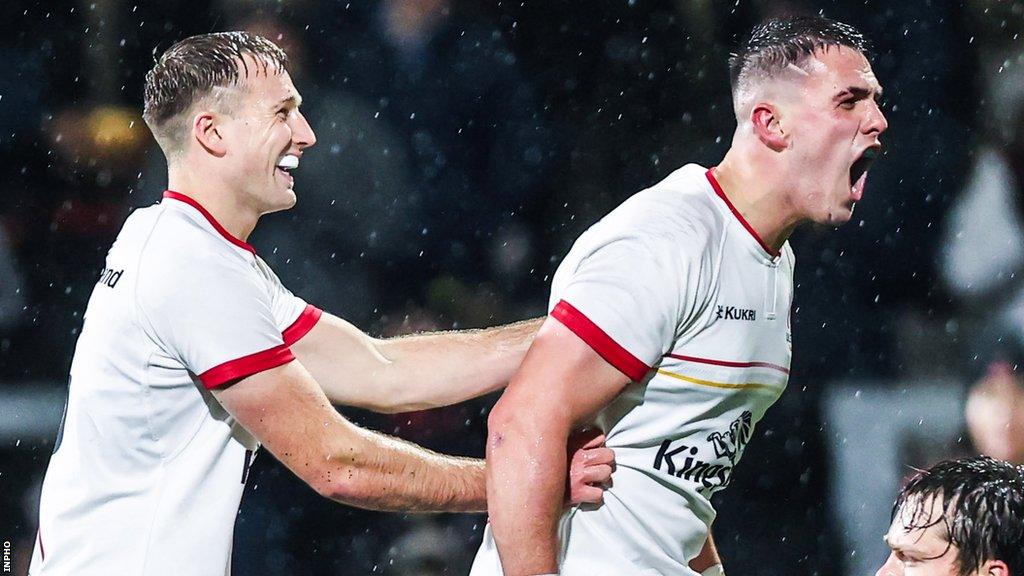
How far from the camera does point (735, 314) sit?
2582 mm

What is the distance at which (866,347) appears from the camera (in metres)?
5.21

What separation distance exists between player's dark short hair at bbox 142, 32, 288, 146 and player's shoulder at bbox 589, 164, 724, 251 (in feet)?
3.03

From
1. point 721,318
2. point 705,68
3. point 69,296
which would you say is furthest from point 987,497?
point 69,296

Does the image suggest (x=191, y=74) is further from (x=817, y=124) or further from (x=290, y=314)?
(x=817, y=124)

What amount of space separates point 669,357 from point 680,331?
55 millimetres

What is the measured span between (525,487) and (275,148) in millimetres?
1054

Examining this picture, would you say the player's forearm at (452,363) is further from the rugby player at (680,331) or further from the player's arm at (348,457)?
the rugby player at (680,331)

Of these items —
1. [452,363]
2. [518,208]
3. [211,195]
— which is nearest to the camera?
[211,195]

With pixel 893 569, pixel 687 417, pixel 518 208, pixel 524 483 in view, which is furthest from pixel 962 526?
pixel 518 208

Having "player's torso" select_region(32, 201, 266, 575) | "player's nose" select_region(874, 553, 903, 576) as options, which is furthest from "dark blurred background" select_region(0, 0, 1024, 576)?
"player's torso" select_region(32, 201, 266, 575)

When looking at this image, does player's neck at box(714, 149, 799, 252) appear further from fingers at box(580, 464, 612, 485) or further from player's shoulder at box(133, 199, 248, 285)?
player's shoulder at box(133, 199, 248, 285)

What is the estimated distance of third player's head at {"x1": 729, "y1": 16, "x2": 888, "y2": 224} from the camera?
272 cm

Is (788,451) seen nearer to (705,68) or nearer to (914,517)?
(705,68)

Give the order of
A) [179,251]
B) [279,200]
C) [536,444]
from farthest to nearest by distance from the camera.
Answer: [279,200] → [179,251] → [536,444]
